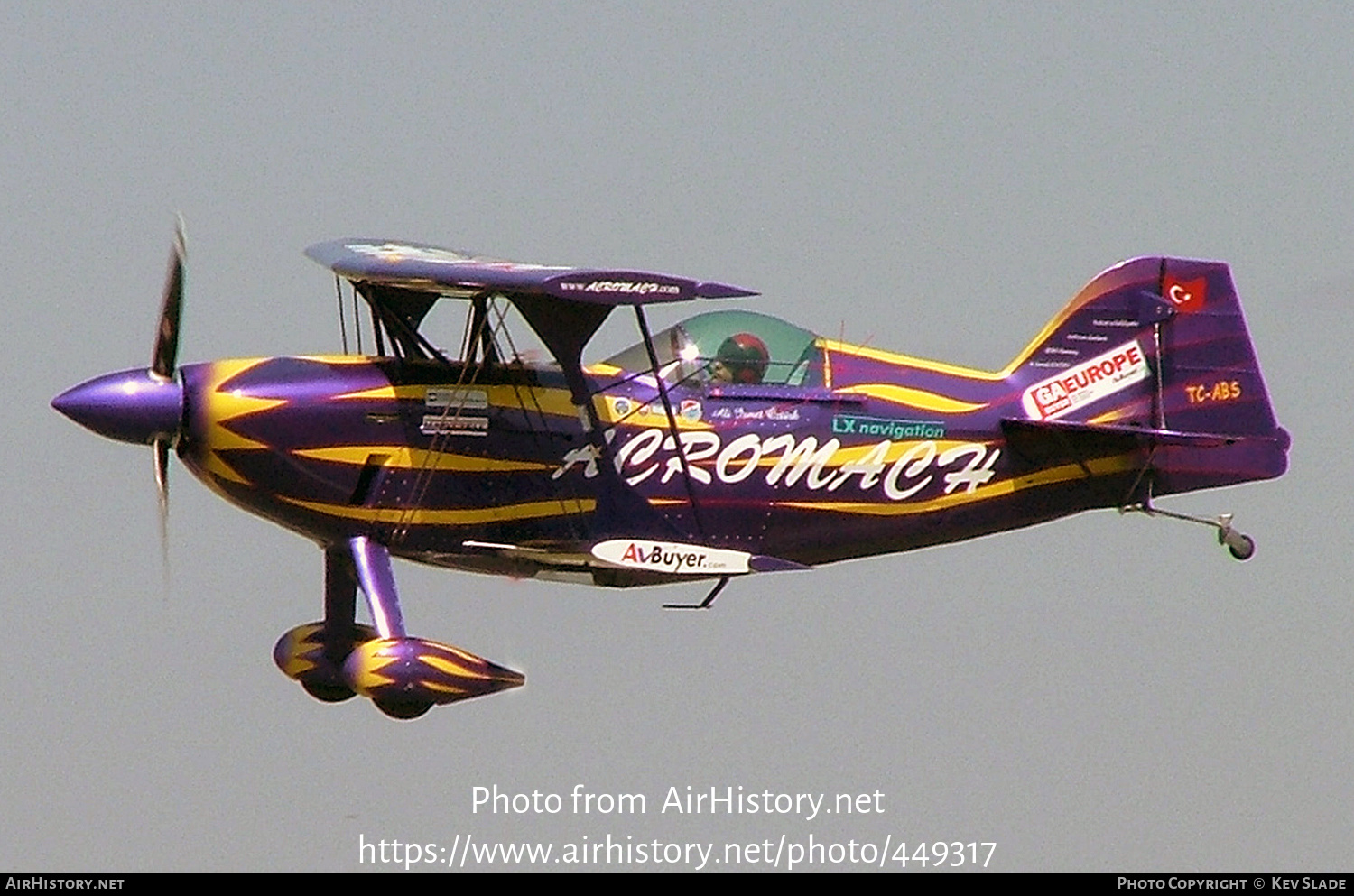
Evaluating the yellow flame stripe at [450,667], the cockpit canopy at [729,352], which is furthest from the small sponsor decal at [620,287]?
the yellow flame stripe at [450,667]

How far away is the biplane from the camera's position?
23.0 m

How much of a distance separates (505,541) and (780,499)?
208 centimetres

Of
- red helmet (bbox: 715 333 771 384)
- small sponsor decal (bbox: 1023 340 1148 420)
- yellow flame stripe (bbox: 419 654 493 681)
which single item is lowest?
yellow flame stripe (bbox: 419 654 493 681)

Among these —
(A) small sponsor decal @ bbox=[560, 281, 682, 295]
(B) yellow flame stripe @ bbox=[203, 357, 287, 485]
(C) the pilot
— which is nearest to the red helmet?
(C) the pilot

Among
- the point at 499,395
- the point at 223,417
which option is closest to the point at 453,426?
the point at 499,395

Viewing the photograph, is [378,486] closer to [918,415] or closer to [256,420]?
[256,420]

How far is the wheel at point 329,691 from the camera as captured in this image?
24.7 meters

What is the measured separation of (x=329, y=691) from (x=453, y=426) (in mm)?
2601

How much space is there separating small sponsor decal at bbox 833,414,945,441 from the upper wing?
97.3 inches

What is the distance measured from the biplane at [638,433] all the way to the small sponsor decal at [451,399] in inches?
0.5

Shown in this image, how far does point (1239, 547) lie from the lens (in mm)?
25938

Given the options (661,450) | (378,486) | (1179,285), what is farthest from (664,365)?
(1179,285)

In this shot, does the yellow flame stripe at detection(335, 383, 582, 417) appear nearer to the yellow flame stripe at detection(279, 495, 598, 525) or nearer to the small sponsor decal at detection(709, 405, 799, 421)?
the yellow flame stripe at detection(279, 495, 598, 525)

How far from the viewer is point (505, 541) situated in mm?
23547
